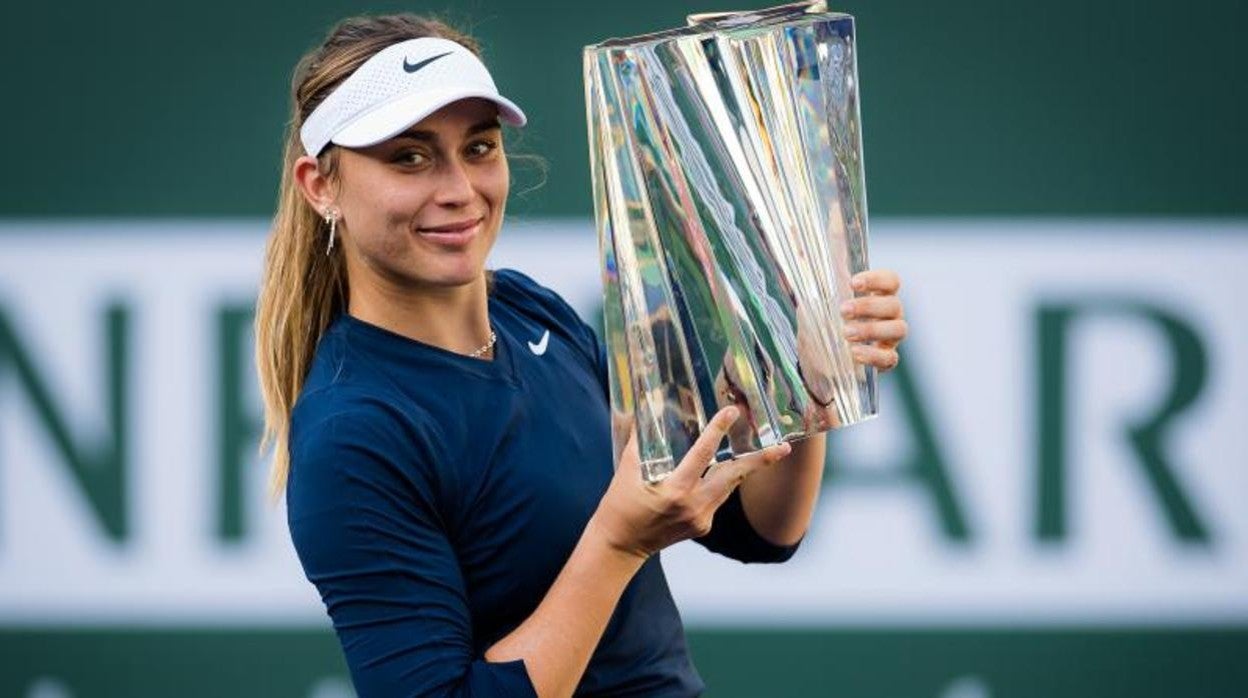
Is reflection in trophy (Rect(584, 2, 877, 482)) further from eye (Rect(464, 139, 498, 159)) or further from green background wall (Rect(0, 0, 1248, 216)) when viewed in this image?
green background wall (Rect(0, 0, 1248, 216))

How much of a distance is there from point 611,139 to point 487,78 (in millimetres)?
157

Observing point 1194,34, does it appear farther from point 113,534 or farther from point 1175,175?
point 113,534

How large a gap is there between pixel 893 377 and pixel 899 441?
0.33 feet

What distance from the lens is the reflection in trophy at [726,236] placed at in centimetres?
147

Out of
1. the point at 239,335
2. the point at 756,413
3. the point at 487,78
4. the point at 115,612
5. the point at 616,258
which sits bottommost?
the point at 115,612

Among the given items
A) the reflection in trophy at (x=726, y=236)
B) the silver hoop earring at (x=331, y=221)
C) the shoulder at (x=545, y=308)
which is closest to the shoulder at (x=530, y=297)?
the shoulder at (x=545, y=308)

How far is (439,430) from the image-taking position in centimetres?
154

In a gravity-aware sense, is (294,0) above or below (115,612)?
above

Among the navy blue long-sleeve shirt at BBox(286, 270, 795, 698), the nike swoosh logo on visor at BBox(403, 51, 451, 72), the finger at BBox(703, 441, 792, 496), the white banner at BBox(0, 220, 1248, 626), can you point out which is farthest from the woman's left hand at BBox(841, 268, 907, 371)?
the white banner at BBox(0, 220, 1248, 626)

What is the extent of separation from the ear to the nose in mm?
116

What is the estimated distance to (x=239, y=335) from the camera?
9.91 feet

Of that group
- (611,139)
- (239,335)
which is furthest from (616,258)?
(239,335)

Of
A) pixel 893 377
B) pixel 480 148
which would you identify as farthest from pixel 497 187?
pixel 893 377

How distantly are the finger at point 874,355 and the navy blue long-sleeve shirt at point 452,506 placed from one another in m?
0.27
